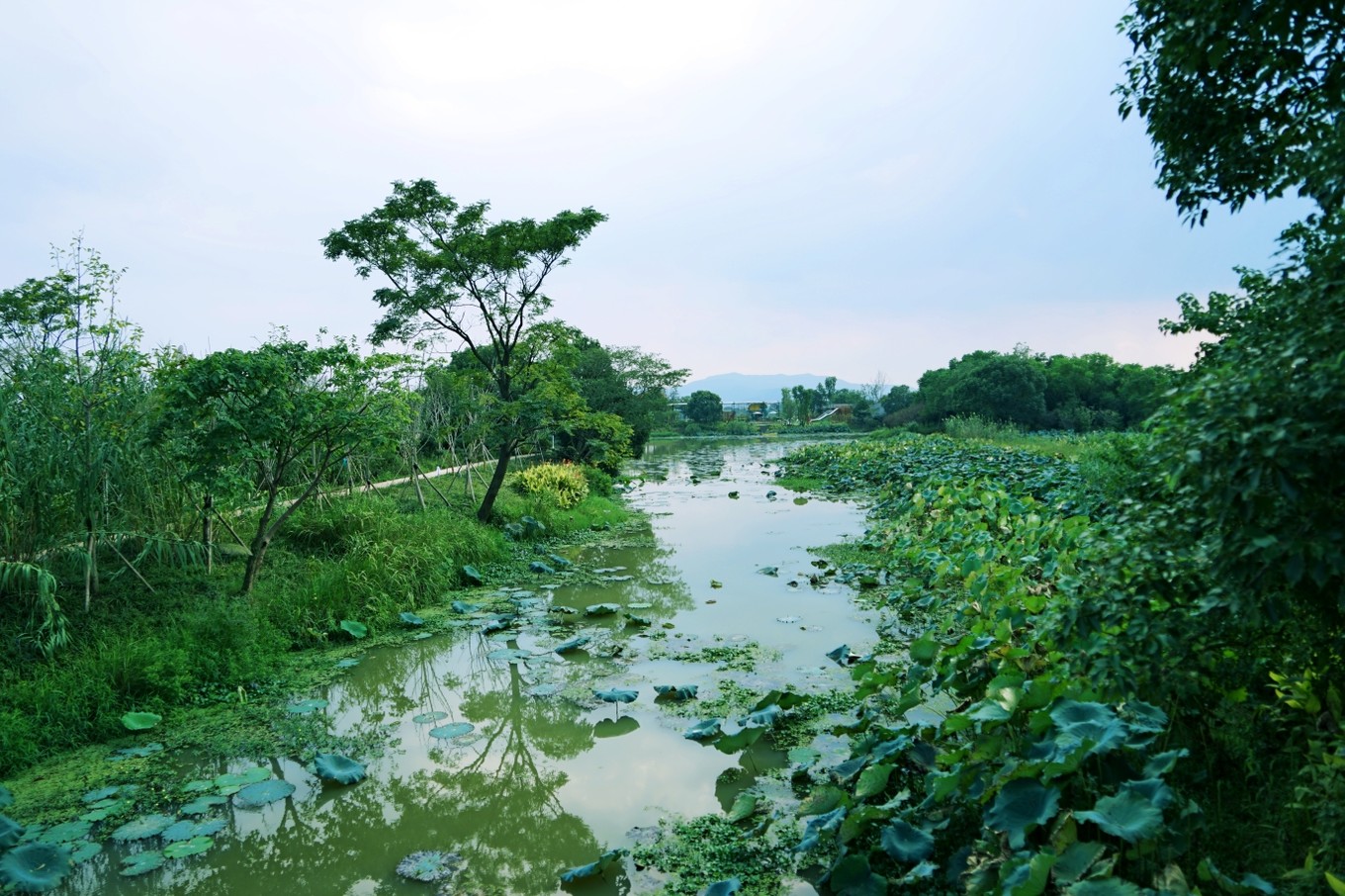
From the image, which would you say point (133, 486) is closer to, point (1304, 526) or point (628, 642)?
point (628, 642)

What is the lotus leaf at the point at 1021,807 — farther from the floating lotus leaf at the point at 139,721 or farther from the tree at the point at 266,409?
the tree at the point at 266,409

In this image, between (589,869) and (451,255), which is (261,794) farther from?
(451,255)

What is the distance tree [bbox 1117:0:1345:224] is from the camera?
2.41m

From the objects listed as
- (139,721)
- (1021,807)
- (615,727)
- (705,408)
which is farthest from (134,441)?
(705,408)

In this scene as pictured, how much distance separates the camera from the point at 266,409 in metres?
6.79

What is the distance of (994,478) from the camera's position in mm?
14000

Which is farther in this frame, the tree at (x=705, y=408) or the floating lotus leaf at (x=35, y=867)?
the tree at (x=705, y=408)

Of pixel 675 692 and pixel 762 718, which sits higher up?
pixel 762 718

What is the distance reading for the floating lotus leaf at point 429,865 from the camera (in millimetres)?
3434

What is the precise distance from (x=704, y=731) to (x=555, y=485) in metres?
Answer: 11.2

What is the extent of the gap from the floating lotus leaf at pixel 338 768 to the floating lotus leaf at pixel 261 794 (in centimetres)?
18

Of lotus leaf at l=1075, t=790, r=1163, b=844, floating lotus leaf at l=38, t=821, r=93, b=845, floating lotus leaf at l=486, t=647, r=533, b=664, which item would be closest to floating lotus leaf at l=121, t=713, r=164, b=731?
floating lotus leaf at l=38, t=821, r=93, b=845

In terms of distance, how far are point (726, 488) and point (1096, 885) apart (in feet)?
61.2

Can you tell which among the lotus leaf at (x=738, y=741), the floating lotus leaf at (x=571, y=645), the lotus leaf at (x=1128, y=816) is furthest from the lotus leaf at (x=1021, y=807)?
the floating lotus leaf at (x=571, y=645)
